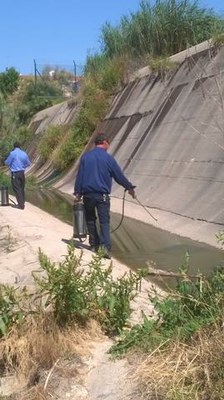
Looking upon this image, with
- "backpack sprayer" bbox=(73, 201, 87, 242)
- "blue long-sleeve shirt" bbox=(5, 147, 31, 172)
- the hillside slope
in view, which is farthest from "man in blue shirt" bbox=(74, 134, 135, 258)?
"blue long-sleeve shirt" bbox=(5, 147, 31, 172)

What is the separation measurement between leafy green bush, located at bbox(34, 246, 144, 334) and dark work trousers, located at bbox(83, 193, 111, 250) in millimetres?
3590

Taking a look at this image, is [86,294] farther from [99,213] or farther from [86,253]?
[99,213]

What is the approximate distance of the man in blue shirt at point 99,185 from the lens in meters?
9.55

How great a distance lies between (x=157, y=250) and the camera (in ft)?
37.2

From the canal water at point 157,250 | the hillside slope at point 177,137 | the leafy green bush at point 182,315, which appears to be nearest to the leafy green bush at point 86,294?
the leafy green bush at point 182,315

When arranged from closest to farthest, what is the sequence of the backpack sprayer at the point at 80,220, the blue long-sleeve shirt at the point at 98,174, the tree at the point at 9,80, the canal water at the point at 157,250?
the blue long-sleeve shirt at the point at 98,174 → the canal water at the point at 157,250 → the backpack sprayer at the point at 80,220 → the tree at the point at 9,80

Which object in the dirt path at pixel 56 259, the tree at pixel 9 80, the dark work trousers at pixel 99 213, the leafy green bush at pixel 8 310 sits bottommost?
the dirt path at pixel 56 259

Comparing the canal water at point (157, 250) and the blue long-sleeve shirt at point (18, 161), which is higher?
the blue long-sleeve shirt at point (18, 161)

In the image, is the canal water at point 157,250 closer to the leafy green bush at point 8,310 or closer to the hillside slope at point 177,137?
the hillside slope at point 177,137

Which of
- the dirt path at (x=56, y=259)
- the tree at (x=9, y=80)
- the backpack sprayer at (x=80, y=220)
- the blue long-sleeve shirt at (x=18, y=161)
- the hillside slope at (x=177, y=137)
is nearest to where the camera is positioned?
the dirt path at (x=56, y=259)

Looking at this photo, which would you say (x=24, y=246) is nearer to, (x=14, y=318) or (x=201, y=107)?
(x=14, y=318)

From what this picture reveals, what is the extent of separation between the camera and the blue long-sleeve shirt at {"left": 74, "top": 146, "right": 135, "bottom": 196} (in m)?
9.54

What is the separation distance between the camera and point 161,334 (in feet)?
16.8

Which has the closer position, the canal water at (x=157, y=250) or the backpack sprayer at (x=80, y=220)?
the canal water at (x=157, y=250)
